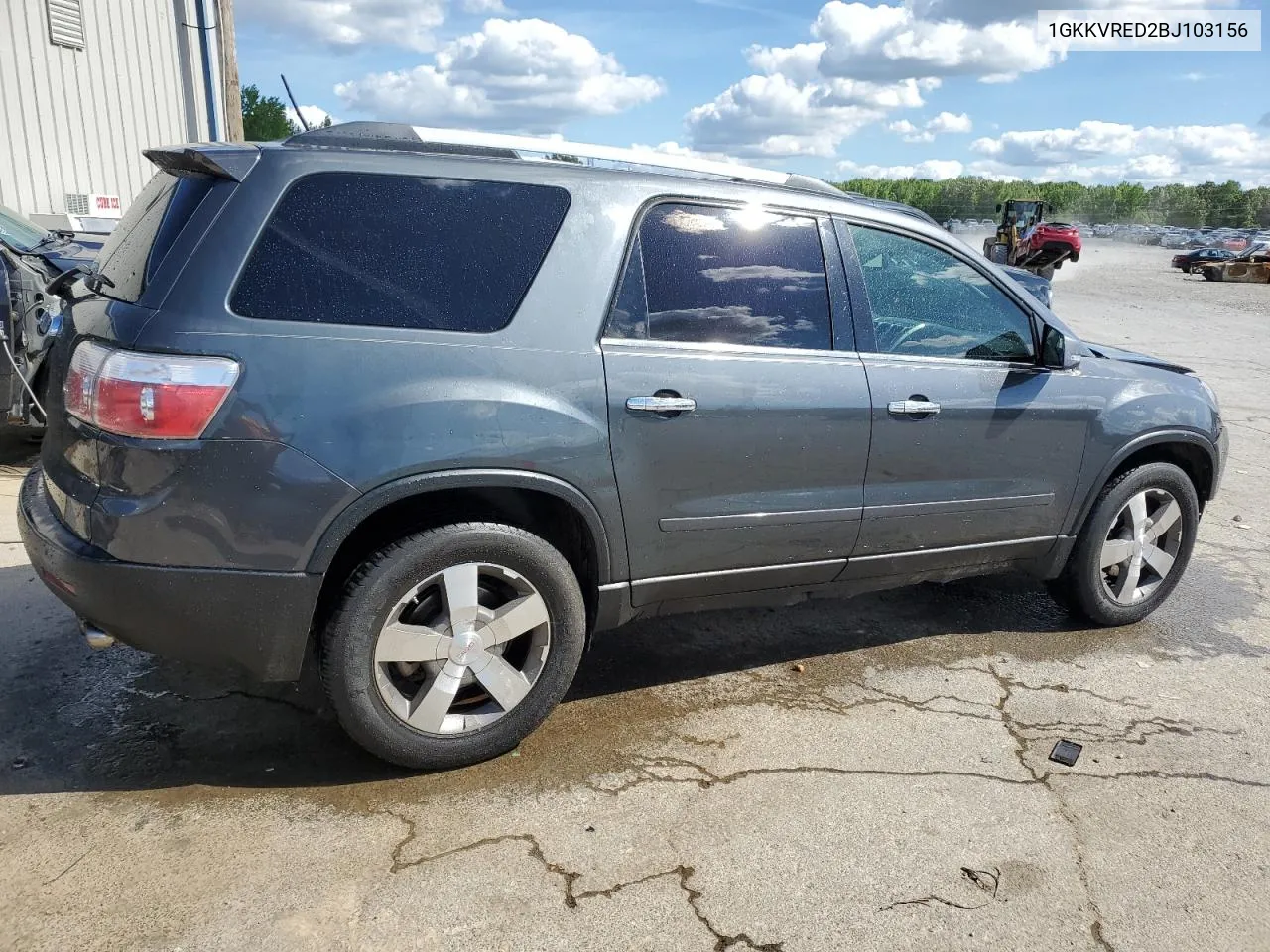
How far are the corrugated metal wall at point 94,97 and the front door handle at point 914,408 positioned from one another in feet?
32.4

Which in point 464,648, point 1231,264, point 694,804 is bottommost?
point 1231,264

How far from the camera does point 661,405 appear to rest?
10.2ft

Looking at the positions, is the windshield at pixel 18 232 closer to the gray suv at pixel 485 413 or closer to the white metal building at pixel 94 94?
the white metal building at pixel 94 94

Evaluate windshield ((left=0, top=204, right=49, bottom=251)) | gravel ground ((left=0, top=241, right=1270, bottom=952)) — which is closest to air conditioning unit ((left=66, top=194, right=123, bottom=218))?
windshield ((left=0, top=204, right=49, bottom=251))

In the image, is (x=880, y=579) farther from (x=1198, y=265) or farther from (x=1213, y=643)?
(x=1198, y=265)

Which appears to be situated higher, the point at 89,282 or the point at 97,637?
the point at 89,282

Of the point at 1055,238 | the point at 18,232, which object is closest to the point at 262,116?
the point at 1055,238

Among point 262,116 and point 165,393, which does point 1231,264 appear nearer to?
point 165,393

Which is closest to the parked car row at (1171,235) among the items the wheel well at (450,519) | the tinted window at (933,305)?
the tinted window at (933,305)

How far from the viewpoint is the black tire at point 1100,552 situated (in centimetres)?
427

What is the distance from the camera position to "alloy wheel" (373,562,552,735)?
9.64 ft

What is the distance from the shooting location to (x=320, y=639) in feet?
9.52

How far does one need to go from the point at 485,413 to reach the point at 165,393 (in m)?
0.82

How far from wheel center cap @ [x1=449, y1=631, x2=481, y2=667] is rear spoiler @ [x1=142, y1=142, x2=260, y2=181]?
4.67 ft
